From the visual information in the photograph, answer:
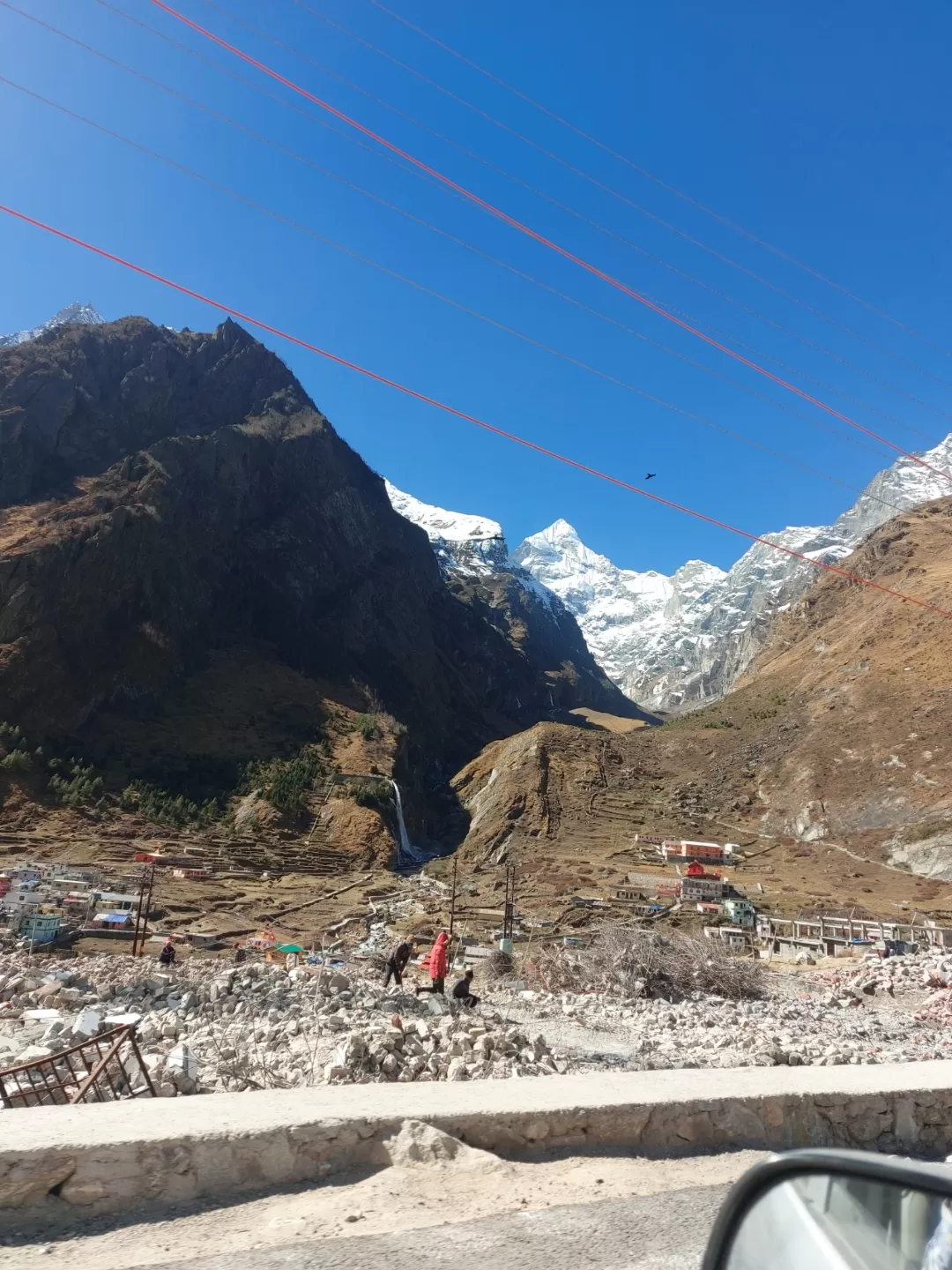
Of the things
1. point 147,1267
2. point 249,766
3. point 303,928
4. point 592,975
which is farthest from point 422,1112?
point 249,766

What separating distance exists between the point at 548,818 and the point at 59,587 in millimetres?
47994

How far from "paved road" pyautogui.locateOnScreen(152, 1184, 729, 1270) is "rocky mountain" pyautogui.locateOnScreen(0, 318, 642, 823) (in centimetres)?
5995

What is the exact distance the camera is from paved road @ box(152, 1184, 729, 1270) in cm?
304

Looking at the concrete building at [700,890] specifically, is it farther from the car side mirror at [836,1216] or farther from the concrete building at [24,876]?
the car side mirror at [836,1216]

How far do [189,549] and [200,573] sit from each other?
2.95 metres

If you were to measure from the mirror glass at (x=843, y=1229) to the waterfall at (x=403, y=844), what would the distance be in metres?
51.3

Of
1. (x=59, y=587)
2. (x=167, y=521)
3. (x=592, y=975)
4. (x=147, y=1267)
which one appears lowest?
(x=592, y=975)

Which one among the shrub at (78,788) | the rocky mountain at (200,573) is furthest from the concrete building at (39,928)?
the rocky mountain at (200,573)

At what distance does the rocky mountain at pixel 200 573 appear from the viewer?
63.3 m

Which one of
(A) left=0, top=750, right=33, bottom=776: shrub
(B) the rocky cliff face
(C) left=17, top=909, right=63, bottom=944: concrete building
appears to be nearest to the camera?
(C) left=17, top=909, right=63, bottom=944: concrete building

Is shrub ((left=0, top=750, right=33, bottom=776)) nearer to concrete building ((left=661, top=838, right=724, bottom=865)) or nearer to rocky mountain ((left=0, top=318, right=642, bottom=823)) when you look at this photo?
rocky mountain ((left=0, top=318, right=642, bottom=823))

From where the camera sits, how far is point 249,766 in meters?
60.6

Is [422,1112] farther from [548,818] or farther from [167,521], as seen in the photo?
[167,521]

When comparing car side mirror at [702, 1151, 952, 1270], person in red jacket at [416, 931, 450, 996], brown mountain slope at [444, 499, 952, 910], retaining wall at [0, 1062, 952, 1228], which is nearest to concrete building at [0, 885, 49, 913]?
person in red jacket at [416, 931, 450, 996]
